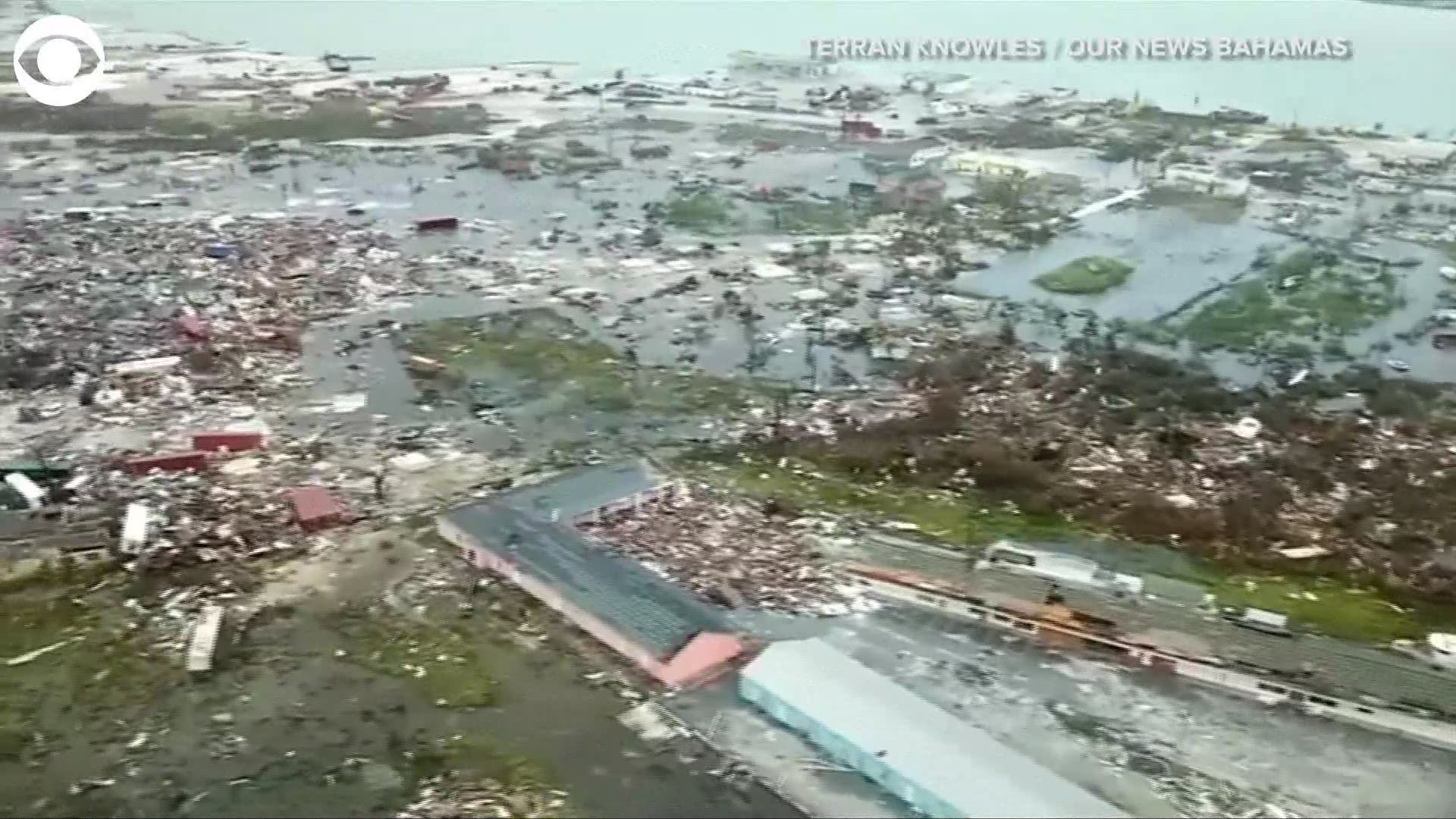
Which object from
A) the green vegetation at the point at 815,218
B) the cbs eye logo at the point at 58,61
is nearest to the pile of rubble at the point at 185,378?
the green vegetation at the point at 815,218

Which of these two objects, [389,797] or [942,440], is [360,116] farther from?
[389,797]

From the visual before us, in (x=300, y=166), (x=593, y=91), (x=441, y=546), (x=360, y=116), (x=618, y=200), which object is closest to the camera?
(x=441, y=546)

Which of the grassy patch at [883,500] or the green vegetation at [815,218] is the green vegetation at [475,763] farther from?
the green vegetation at [815,218]

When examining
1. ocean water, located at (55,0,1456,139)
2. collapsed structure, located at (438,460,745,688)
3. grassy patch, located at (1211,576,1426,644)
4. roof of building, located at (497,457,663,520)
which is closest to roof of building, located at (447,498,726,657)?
collapsed structure, located at (438,460,745,688)

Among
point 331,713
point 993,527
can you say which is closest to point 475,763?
point 331,713

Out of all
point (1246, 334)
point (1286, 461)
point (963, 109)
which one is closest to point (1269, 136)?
point (963, 109)

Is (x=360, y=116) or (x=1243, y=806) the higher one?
(x=360, y=116)
